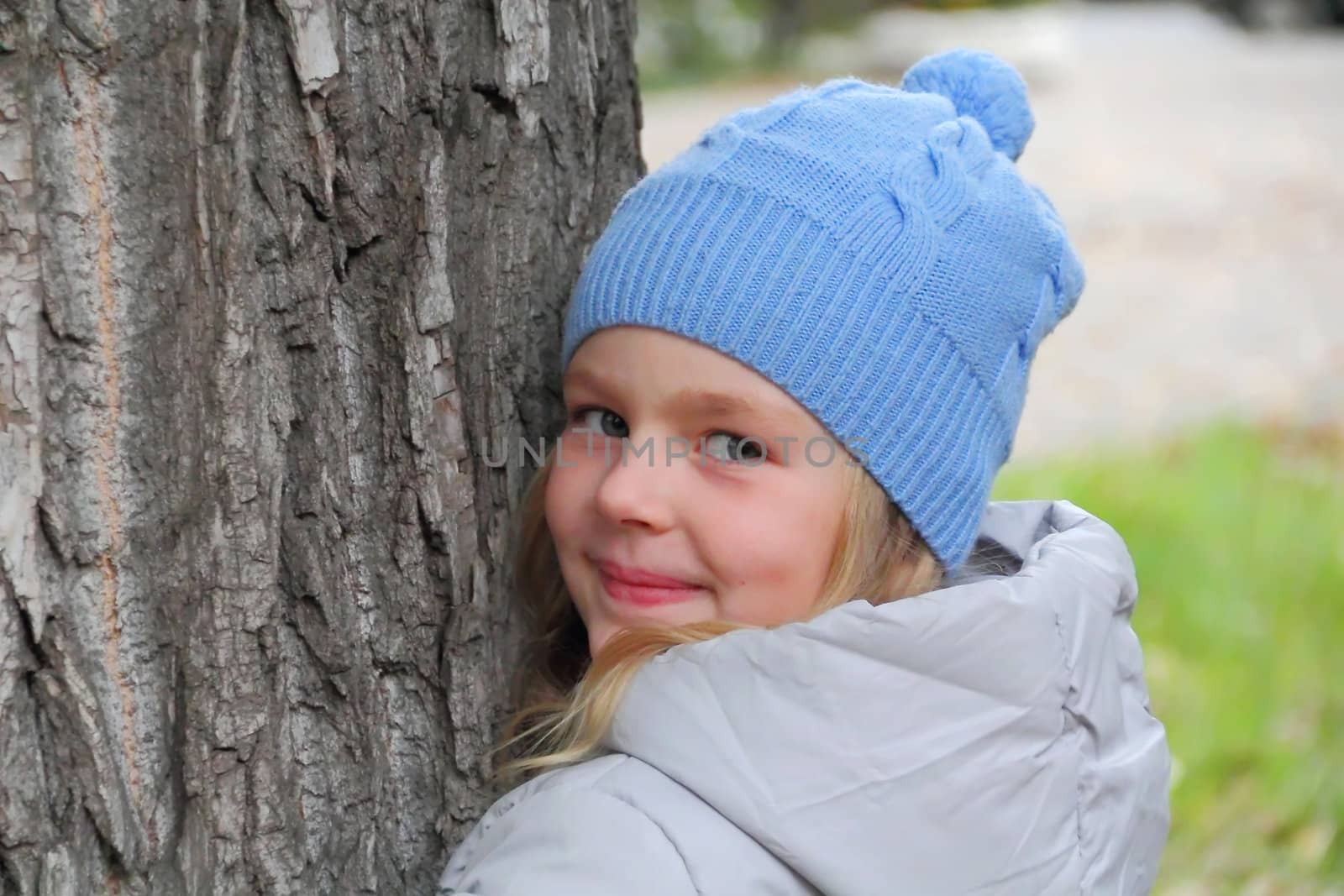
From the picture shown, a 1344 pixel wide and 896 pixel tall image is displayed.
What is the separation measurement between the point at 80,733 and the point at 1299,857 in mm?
2488

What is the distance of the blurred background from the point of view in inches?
125

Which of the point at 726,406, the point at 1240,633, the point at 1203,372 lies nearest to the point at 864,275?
the point at 726,406

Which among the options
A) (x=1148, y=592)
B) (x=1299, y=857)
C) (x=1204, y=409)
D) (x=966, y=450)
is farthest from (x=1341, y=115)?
(x=966, y=450)

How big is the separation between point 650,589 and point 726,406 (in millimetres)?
231

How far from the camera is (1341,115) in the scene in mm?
11250

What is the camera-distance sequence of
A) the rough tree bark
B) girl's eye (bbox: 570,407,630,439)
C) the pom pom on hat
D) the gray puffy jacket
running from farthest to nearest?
1. the pom pom on hat
2. girl's eye (bbox: 570,407,630,439)
3. the gray puffy jacket
4. the rough tree bark

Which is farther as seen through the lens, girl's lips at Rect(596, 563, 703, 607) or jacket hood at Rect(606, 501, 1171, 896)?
girl's lips at Rect(596, 563, 703, 607)

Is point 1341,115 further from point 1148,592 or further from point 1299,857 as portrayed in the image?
point 1299,857

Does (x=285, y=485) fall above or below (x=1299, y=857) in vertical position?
above

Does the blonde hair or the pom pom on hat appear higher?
the pom pom on hat

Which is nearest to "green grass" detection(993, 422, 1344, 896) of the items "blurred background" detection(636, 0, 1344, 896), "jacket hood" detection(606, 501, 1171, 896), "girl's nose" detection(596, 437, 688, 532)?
"blurred background" detection(636, 0, 1344, 896)

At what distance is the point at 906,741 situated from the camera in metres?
1.48

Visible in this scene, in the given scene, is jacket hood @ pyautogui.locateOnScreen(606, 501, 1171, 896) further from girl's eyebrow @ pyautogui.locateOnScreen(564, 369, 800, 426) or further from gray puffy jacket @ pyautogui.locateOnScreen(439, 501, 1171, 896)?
girl's eyebrow @ pyautogui.locateOnScreen(564, 369, 800, 426)

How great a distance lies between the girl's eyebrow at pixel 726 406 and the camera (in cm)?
162
